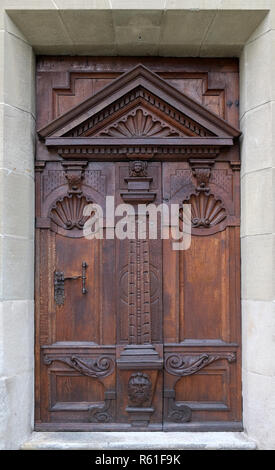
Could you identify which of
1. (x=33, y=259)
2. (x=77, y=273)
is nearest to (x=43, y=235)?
(x=33, y=259)

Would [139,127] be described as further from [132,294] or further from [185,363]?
[185,363]

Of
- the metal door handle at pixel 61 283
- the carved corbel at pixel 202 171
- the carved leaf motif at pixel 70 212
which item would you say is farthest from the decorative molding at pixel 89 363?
the carved corbel at pixel 202 171

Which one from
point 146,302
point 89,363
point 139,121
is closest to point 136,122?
point 139,121

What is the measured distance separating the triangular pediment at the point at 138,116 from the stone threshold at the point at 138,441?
3156mm

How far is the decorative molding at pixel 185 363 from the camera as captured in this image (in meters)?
4.09

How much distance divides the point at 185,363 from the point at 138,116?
9.16ft

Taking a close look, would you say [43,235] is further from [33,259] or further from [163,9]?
[163,9]

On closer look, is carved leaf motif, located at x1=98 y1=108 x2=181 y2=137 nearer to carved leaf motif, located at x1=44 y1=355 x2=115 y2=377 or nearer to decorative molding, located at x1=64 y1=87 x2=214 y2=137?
decorative molding, located at x1=64 y1=87 x2=214 y2=137

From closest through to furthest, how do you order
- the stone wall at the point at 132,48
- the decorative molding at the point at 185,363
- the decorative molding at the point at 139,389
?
the stone wall at the point at 132,48 → the decorative molding at the point at 139,389 → the decorative molding at the point at 185,363

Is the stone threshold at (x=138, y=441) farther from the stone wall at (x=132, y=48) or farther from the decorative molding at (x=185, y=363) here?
the decorative molding at (x=185, y=363)

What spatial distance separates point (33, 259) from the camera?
4.12m

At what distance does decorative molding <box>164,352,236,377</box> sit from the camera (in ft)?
13.4

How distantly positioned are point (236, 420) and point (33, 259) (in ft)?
9.36

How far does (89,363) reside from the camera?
4.09 meters
